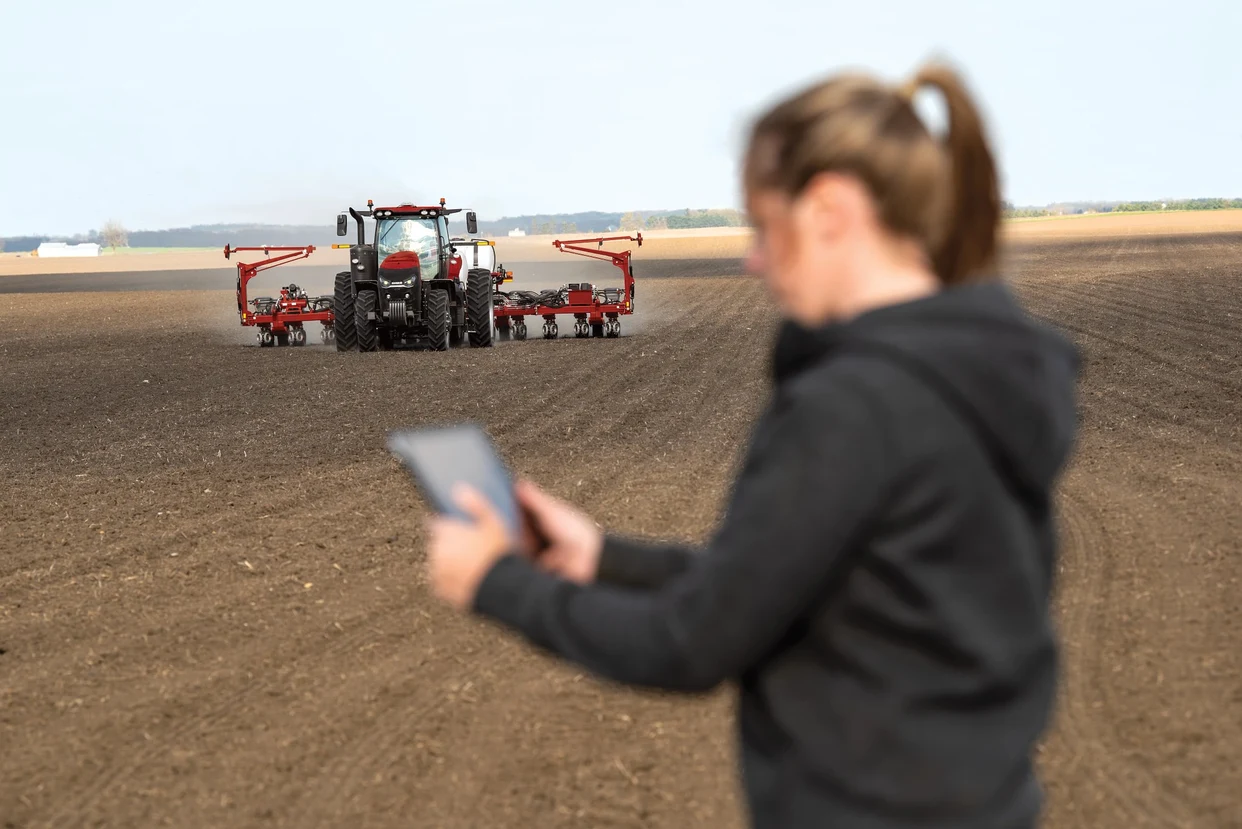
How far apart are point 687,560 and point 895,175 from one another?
59cm

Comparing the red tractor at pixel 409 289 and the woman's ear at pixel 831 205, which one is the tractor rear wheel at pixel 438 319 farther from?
the woman's ear at pixel 831 205

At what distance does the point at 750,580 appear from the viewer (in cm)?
150

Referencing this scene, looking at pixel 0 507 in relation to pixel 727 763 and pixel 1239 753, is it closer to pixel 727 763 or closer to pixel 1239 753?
pixel 727 763

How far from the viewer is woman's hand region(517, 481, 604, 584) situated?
1880 mm

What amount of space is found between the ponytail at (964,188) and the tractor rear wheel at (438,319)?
64.3ft

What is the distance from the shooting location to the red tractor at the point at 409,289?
2117cm

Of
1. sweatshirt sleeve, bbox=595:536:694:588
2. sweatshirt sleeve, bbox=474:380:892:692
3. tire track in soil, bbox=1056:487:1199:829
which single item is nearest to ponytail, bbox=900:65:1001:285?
sweatshirt sleeve, bbox=474:380:892:692

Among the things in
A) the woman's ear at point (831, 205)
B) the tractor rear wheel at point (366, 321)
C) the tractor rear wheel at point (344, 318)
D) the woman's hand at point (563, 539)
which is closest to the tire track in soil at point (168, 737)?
the woman's hand at point (563, 539)

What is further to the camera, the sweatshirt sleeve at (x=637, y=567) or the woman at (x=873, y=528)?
the sweatshirt sleeve at (x=637, y=567)

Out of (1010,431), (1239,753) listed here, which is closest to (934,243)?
(1010,431)

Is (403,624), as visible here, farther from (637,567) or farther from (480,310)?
(480,310)

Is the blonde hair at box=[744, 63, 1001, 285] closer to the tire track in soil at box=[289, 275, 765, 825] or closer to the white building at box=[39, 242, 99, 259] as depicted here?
the tire track in soil at box=[289, 275, 765, 825]

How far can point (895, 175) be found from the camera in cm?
156

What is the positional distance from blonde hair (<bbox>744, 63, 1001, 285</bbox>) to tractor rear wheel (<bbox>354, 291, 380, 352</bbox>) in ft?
65.2
